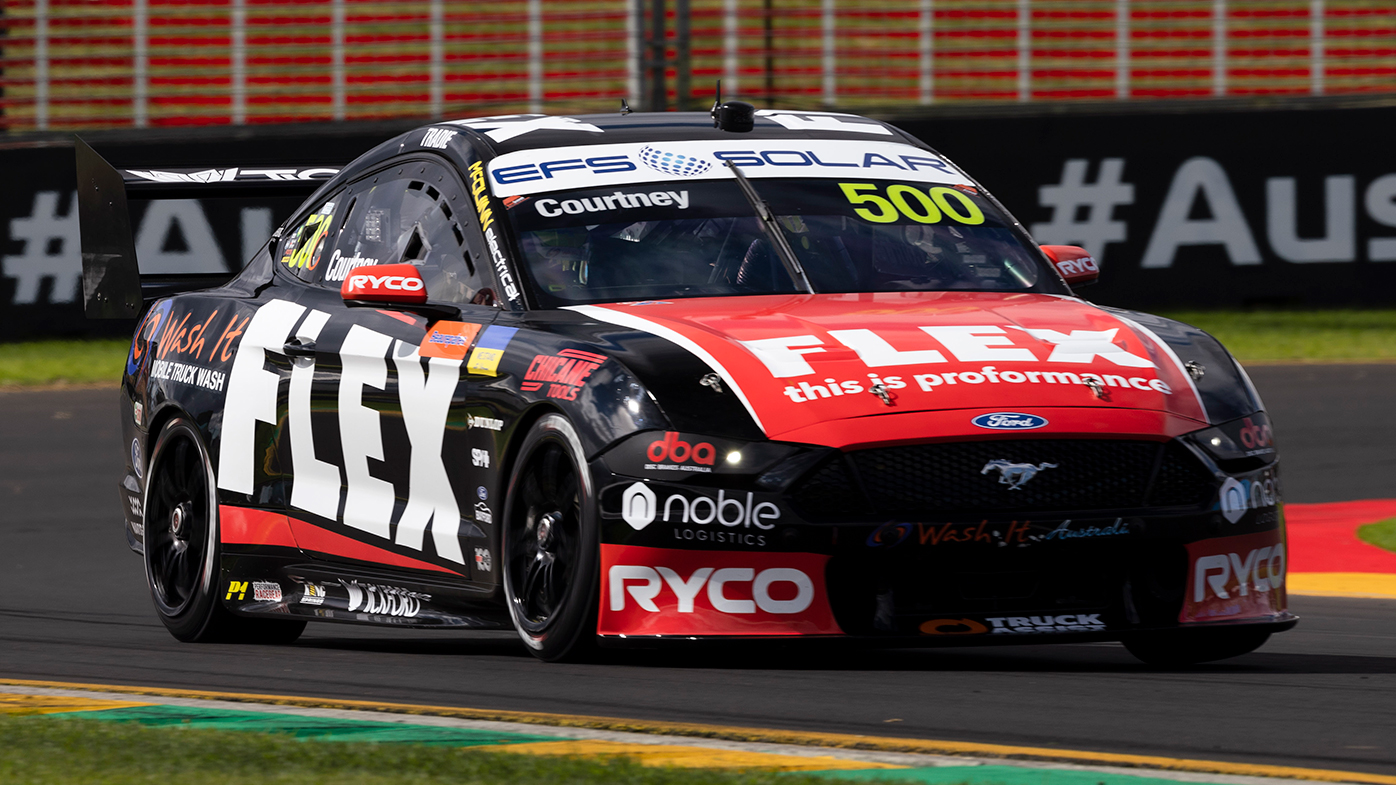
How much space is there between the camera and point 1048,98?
1958cm

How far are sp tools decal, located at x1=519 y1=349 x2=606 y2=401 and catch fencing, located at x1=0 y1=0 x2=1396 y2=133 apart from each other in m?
13.3

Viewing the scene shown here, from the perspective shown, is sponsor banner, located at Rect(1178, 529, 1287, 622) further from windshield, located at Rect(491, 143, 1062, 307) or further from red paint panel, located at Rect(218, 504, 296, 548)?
red paint panel, located at Rect(218, 504, 296, 548)

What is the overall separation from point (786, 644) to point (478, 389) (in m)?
1.21

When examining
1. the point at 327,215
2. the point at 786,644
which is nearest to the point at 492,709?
the point at 786,644

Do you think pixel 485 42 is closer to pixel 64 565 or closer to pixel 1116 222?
pixel 1116 222

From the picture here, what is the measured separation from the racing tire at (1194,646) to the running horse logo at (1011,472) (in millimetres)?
636

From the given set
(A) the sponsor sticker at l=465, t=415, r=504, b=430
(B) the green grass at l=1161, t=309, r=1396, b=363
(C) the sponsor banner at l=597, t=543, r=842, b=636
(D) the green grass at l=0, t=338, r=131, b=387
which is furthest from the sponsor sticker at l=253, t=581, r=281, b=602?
(B) the green grass at l=1161, t=309, r=1396, b=363

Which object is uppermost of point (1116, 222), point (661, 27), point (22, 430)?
point (661, 27)

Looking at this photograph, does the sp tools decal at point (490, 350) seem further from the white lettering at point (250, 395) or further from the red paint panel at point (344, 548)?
the white lettering at point (250, 395)

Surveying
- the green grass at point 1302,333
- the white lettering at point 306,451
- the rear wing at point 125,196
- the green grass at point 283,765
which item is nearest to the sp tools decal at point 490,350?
the white lettering at point 306,451

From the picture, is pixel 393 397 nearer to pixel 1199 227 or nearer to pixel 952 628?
pixel 952 628

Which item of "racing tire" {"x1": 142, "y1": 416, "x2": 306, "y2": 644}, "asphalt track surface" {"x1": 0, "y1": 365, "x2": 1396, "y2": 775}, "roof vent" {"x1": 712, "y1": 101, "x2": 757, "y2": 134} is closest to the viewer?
"asphalt track surface" {"x1": 0, "y1": 365, "x2": 1396, "y2": 775}

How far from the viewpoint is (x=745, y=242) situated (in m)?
7.23

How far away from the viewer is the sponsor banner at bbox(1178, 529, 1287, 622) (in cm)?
630
